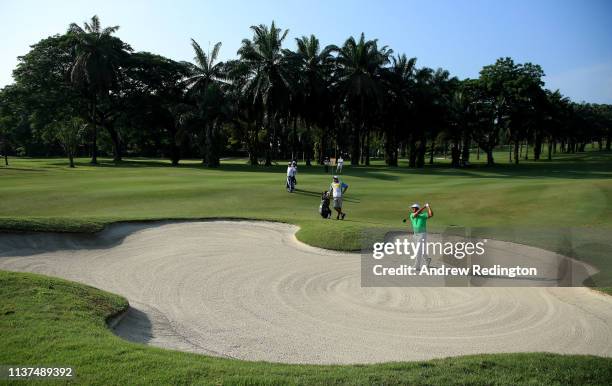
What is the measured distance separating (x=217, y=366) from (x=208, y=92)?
60.9 m

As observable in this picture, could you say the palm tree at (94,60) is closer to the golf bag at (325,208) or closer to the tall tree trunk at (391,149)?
the tall tree trunk at (391,149)

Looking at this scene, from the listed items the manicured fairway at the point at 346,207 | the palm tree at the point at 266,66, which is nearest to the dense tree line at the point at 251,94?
the palm tree at the point at 266,66

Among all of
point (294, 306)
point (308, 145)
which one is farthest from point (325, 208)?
point (308, 145)

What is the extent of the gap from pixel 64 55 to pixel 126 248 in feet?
205

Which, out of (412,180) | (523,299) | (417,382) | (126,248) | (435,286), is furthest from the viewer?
(412,180)

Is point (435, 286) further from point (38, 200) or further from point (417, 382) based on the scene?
point (38, 200)

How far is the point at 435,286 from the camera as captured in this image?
1518 cm

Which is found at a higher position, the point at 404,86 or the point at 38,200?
the point at 404,86

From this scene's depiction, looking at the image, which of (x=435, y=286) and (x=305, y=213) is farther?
(x=305, y=213)

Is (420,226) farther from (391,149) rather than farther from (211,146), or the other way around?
(391,149)

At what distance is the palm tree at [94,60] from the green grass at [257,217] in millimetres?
21104

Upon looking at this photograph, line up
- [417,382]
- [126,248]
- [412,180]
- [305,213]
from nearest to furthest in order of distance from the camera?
[417,382]
[126,248]
[305,213]
[412,180]

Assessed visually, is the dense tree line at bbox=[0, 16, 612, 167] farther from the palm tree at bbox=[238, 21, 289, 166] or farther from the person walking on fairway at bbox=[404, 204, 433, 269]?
the person walking on fairway at bbox=[404, 204, 433, 269]

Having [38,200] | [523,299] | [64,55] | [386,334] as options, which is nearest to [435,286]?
[523,299]
